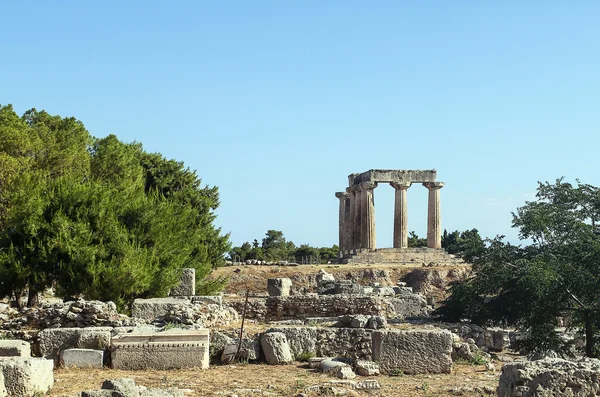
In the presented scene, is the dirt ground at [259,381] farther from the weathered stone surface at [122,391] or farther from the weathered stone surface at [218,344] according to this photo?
the weathered stone surface at [122,391]

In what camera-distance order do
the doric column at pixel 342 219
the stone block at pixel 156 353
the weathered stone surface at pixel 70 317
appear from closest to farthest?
1. the stone block at pixel 156 353
2. the weathered stone surface at pixel 70 317
3. the doric column at pixel 342 219

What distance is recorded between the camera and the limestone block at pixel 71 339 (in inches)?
594

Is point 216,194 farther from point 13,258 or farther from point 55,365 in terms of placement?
point 55,365

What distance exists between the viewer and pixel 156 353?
14.6 meters

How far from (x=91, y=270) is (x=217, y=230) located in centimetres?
2031

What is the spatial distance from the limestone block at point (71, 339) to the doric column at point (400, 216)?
5064 centimetres

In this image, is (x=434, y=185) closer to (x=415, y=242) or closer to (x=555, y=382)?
(x=415, y=242)

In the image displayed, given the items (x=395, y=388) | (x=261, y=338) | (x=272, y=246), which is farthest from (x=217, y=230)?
(x=272, y=246)

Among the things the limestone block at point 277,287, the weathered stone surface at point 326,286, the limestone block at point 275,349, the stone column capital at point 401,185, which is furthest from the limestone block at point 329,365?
the stone column capital at point 401,185

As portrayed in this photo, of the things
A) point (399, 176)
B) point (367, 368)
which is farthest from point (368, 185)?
point (367, 368)

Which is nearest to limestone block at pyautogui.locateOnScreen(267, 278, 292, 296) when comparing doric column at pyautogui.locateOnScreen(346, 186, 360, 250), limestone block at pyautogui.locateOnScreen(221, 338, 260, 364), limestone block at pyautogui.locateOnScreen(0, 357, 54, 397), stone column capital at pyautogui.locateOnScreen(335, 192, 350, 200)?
limestone block at pyautogui.locateOnScreen(221, 338, 260, 364)

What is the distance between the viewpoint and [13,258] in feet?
72.1

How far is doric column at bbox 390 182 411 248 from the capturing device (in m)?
65.1

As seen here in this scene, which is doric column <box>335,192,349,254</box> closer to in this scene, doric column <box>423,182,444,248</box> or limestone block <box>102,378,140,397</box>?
doric column <box>423,182,444,248</box>
